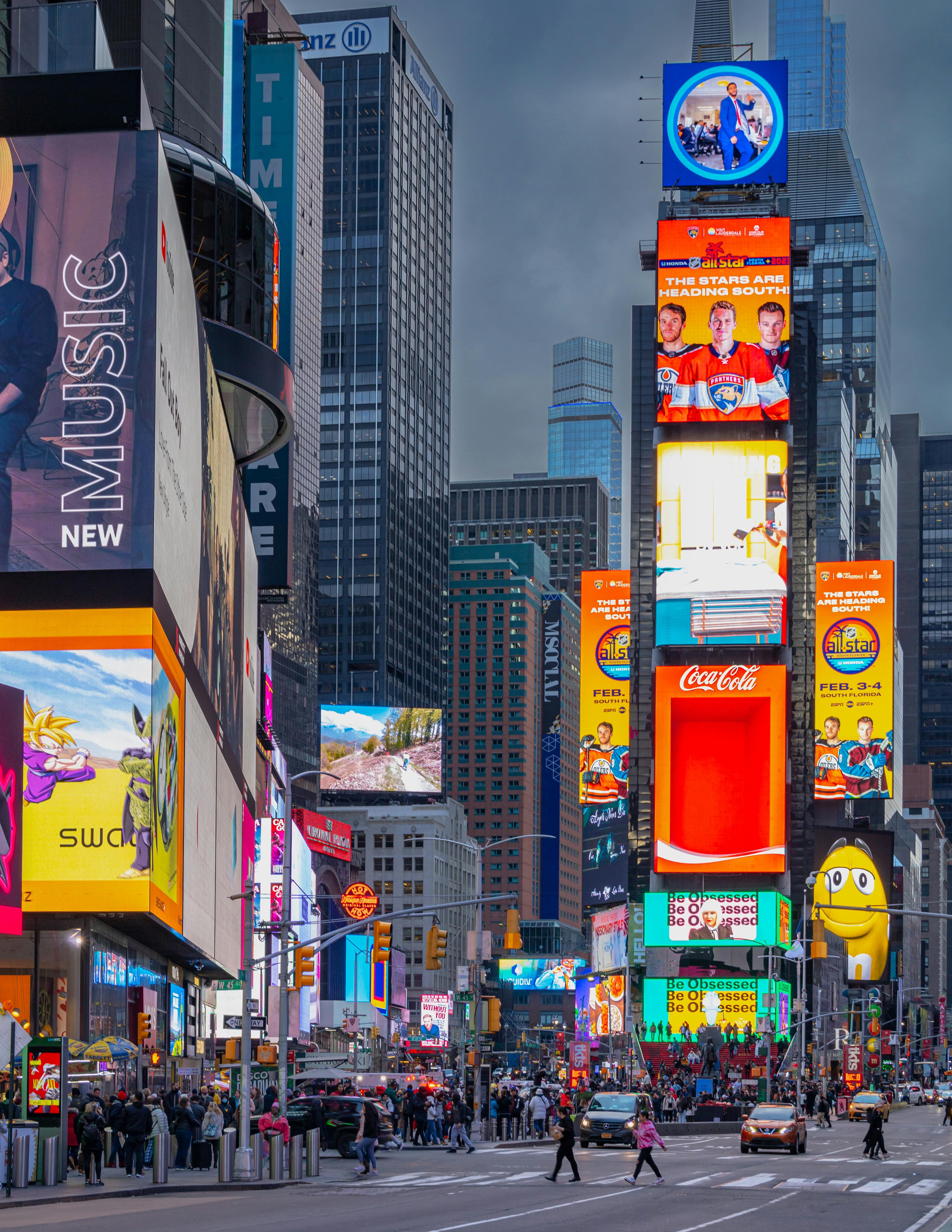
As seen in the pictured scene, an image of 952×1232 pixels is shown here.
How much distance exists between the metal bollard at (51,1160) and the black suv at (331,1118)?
42.3ft

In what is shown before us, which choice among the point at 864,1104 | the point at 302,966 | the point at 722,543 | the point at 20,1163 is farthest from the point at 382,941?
A: the point at 722,543

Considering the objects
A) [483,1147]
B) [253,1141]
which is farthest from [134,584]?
[483,1147]

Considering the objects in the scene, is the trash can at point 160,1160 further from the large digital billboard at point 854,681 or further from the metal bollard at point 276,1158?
the large digital billboard at point 854,681

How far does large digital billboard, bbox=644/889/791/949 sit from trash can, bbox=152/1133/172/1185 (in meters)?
86.1

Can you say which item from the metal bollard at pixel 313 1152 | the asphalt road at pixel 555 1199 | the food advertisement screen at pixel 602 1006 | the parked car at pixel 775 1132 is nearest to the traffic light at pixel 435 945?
the asphalt road at pixel 555 1199

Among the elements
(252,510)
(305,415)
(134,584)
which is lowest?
(134,584)

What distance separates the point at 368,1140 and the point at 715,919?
3261 inches

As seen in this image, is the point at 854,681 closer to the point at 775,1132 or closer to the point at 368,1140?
the point at 775,1132

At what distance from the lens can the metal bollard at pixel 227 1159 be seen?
3741 cm

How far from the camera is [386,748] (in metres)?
194

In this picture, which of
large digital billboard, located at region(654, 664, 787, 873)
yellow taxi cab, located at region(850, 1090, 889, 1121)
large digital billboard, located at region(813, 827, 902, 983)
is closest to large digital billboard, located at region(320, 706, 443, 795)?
large digital billboard, located at region(813, 827, 902, 983)

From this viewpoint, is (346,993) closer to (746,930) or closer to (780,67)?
(746,930)

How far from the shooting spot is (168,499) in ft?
170

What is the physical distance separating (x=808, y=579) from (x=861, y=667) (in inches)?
384
